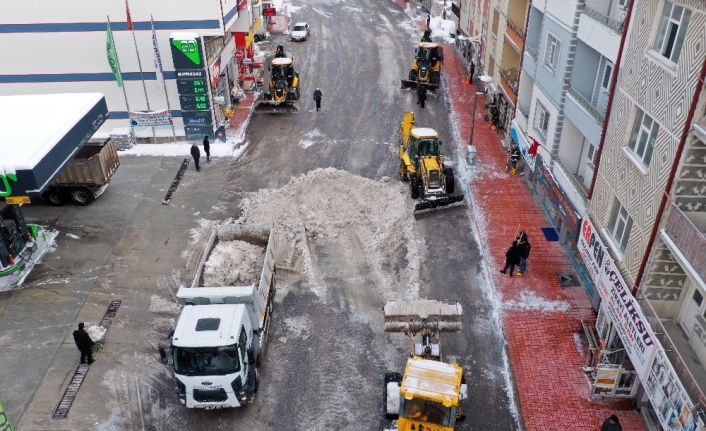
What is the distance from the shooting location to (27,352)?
56.5 feet

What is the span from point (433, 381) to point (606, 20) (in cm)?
1337

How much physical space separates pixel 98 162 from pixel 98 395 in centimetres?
1231

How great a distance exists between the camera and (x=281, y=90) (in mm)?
35812

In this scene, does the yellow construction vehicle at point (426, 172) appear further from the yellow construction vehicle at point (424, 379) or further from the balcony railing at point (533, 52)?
the yellow construction vehicle at point (424, 379)

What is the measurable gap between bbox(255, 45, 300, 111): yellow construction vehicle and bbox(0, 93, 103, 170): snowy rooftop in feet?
44.9

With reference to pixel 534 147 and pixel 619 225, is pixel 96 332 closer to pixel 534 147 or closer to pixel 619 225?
pixel 619 225

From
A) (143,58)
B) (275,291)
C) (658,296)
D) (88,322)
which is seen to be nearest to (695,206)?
(658,296)

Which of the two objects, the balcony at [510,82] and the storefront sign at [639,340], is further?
the balcony at [510,82]

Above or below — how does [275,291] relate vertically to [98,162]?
below

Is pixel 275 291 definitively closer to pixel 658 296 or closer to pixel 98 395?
pixel 98 395

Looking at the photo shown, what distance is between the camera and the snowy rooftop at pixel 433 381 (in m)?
12.7

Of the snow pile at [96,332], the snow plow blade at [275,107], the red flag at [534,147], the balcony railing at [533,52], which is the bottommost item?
the snow pile at [96,332]

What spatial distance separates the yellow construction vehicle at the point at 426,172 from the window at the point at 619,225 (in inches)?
354

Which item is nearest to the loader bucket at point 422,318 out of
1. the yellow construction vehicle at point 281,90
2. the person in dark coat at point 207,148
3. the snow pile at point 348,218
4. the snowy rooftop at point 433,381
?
the snowy rooftop at point 433,381
